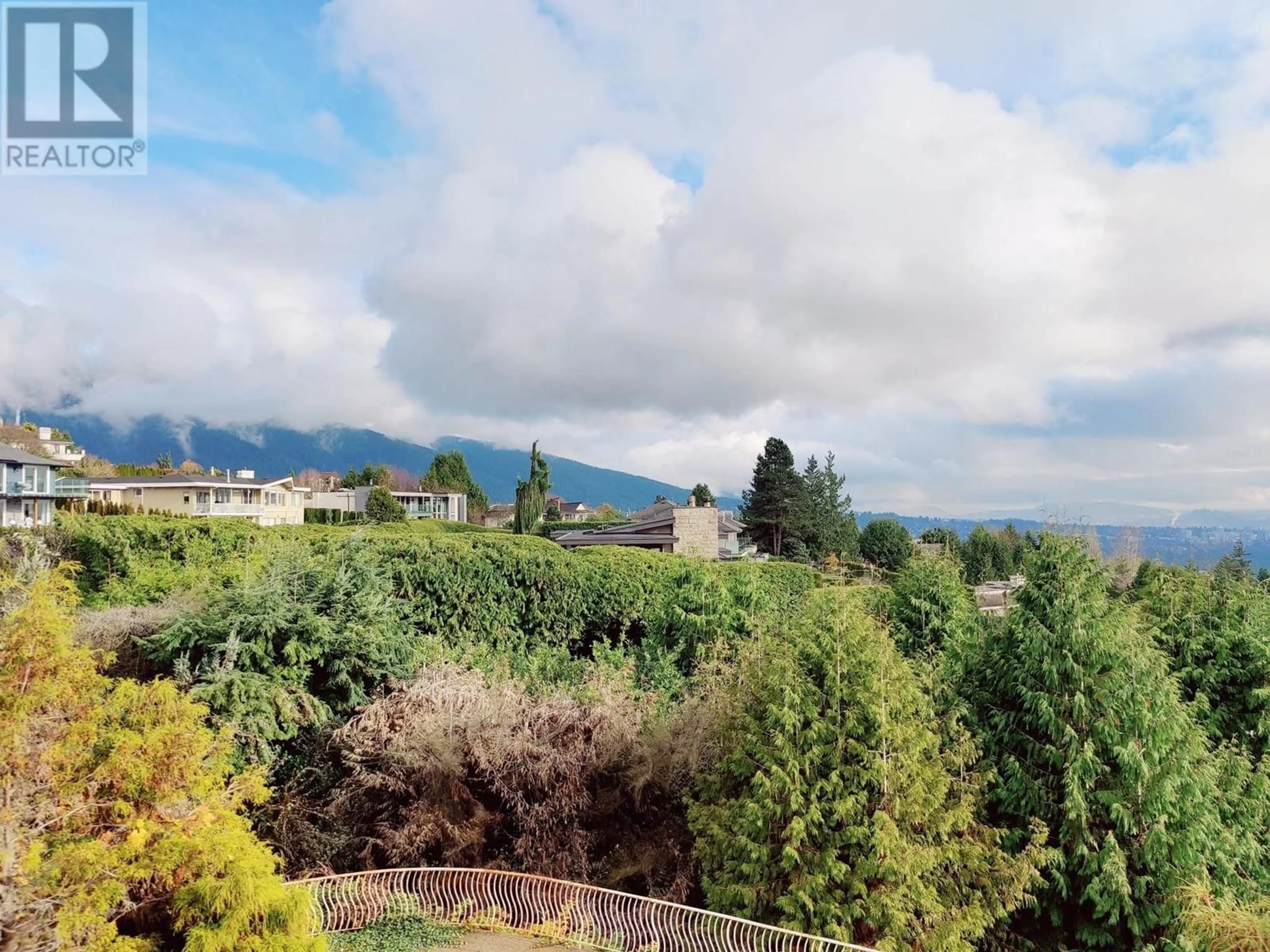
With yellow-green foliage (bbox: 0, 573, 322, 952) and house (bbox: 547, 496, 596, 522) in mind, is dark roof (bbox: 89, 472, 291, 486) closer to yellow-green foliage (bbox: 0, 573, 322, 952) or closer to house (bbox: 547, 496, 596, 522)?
house (bbox: 547, 496, 596, 522)

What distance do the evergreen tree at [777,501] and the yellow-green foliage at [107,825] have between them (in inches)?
1596

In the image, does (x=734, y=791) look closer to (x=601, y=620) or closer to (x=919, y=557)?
(x=919, y=557)

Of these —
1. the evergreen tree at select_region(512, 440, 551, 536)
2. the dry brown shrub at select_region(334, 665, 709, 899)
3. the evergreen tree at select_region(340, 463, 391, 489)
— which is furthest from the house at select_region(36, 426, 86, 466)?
the dry brown shrub at select_region(334, 665, 709, 899)

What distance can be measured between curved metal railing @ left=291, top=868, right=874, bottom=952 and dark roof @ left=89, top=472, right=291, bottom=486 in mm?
44880

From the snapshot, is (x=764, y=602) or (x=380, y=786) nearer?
(x=380, y=786)

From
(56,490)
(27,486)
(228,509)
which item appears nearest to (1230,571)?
(27,486)

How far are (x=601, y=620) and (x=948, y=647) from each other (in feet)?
22.0

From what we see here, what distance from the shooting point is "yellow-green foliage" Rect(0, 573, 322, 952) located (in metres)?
5.21

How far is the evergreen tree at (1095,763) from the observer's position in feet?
25.1

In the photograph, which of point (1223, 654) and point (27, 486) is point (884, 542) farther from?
point (27, 486)

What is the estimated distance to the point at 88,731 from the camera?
5.65 meters

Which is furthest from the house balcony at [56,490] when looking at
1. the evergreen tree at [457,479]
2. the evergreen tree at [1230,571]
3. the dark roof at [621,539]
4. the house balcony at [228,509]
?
the evergreen tree at [1230,571]

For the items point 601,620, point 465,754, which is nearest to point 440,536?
point 601,620

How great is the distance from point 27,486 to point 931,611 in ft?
135
